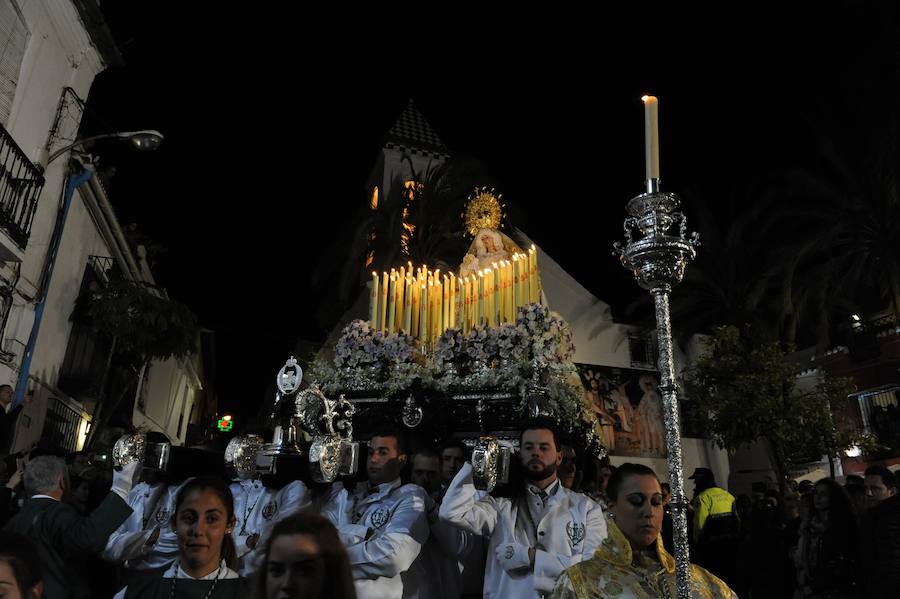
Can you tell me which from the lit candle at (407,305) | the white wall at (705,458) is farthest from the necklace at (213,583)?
the white wall at (705,458)

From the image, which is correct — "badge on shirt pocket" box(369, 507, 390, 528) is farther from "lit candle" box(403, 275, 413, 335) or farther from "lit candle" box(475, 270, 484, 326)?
"lit candle" box(403, 275, 413, 335)

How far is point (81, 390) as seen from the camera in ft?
48.6

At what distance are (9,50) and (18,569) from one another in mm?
10826

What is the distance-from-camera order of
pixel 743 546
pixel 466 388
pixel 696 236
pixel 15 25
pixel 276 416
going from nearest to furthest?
pixel 696 236
pixel 276 416
pixel 466 388
pixel 743 546
pixel 15 25

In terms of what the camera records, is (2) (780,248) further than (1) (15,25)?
Yes

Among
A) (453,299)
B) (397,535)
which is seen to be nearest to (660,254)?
(397,535)

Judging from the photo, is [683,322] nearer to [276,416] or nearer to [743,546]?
[743,546]

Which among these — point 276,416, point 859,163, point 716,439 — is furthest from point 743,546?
point 859,163

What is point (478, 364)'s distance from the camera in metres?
6.87

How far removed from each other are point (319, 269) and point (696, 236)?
1403 centimetres

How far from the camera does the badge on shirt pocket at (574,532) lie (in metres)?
4.21

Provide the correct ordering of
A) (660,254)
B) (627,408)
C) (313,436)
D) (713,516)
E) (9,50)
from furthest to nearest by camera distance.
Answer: (627,408)
(9,50)
(713,516)
(313,436)
(660,254)

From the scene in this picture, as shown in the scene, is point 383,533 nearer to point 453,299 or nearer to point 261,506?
point 261,506

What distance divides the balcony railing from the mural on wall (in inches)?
517
